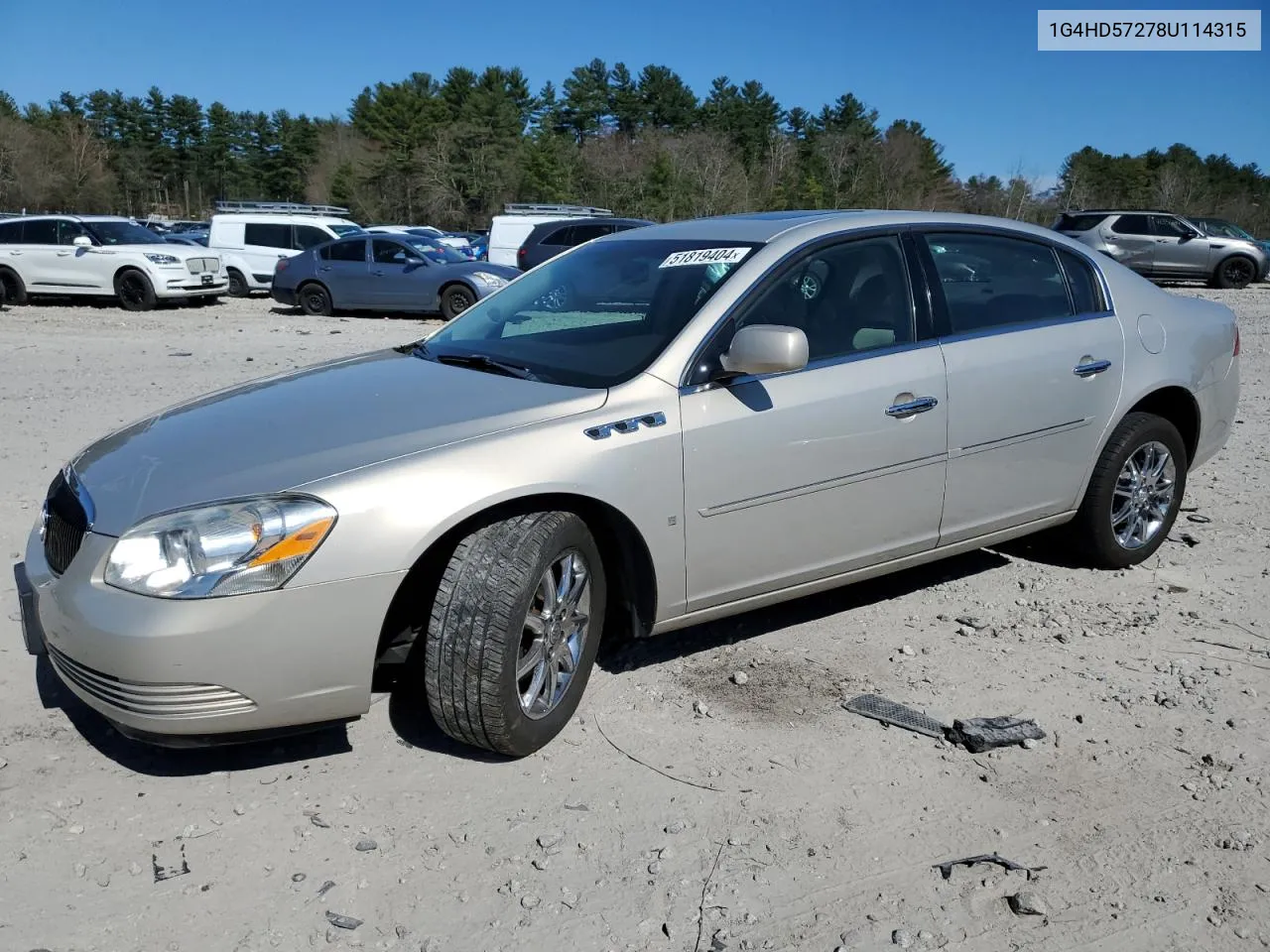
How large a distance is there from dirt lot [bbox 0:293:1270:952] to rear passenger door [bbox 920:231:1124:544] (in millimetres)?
529

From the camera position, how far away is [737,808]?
3135 millimetres

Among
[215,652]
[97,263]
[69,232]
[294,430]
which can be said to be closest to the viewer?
[215,652]

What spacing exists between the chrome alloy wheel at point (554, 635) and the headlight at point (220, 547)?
0.70m

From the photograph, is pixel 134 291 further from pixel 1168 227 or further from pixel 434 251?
pixel 1168 227

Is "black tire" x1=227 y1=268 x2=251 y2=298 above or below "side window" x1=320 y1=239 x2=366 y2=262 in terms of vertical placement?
below

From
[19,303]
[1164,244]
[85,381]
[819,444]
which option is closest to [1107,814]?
[819,444]

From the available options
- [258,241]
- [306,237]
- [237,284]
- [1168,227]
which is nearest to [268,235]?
[258,241]

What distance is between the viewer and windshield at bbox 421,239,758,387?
3816mm

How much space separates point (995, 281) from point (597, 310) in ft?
5.47

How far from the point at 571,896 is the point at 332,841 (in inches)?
27.4

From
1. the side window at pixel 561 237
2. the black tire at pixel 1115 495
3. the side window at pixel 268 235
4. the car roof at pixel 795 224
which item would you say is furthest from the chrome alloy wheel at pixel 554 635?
the side window at pixel 268 235

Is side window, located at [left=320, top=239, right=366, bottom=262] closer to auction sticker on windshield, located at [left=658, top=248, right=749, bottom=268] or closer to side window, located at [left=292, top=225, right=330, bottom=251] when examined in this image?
side window, located at [left=292, top=225, right=330, bottom=251]

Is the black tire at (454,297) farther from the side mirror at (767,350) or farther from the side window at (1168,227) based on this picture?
the side window at (1168,227)

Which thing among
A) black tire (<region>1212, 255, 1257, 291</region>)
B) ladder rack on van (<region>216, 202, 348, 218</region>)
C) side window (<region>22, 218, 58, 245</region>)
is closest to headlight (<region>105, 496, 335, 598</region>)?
side window (<region>22, 218, 58, 245</region>)
